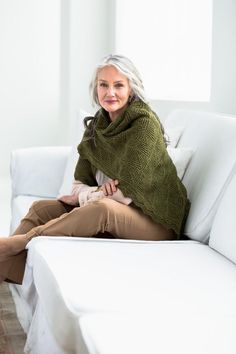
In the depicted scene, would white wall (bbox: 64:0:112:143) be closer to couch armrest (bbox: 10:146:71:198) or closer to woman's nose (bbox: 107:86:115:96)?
couch armrest (bbox: 10:146:71:198)

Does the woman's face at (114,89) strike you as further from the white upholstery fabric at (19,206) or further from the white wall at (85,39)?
the white wall at (85,39)

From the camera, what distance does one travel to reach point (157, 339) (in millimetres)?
1325

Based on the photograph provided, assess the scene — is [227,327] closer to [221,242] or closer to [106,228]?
[221,242]

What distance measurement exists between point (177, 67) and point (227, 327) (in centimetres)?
331

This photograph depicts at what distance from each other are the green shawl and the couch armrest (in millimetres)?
901

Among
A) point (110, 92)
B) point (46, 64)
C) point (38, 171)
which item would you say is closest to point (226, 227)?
point (110, 92)

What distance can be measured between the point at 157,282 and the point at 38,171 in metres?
1.71

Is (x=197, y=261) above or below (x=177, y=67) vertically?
below

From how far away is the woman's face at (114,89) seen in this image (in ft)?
8.21

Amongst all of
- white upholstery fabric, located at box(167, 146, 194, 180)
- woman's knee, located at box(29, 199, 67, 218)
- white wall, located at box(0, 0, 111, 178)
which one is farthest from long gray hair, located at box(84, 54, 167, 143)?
white wall, located at box(0, 0, 111, 178)

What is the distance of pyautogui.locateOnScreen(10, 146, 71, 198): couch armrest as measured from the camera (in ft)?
10.9

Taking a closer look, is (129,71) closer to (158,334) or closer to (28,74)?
(158,334)

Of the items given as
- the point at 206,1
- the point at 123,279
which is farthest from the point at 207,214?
the point at 206,1

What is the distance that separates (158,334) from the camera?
135 cm
